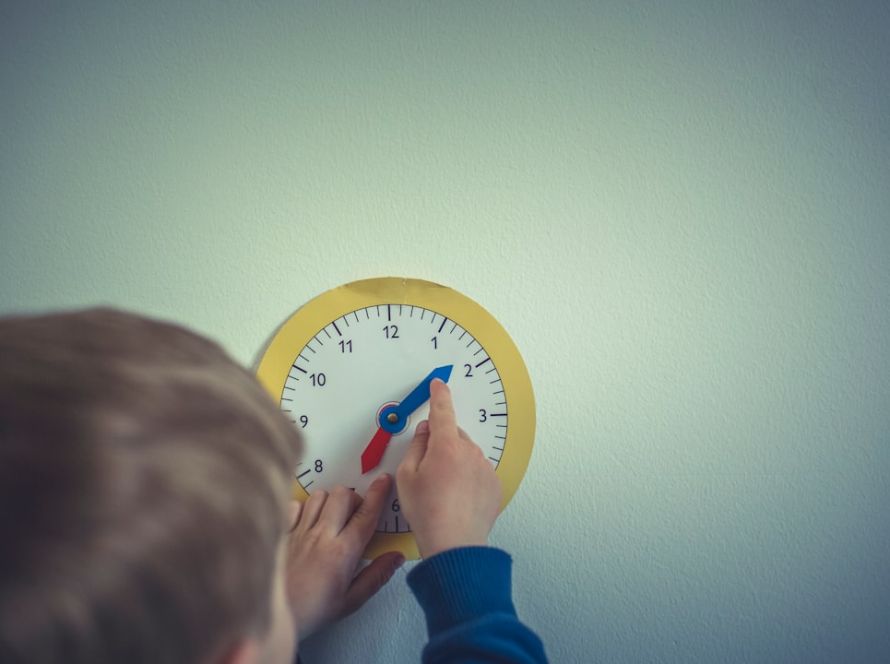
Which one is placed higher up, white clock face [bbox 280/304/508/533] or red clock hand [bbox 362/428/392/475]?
white clock face [bbox 280/304/508/533]

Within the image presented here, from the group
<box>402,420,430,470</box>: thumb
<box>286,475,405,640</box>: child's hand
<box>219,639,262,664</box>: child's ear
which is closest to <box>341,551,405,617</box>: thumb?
<box>286,475,405,640</box>: child's hand

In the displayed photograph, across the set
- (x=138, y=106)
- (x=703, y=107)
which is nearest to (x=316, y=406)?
(x=138, y=106)

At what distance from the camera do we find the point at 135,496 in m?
0.26

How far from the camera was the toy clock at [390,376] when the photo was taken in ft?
1.88

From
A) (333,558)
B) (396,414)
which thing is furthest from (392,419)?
(333,558)

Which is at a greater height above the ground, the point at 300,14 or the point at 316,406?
the point at 300,14

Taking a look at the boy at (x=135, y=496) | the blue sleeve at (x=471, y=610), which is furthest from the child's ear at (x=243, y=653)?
the blue sleeve at (x=471, y=610)

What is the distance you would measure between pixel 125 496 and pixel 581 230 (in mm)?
453

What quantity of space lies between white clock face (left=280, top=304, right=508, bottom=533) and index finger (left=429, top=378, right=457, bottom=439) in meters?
0.02

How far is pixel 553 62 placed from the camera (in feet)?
1.83

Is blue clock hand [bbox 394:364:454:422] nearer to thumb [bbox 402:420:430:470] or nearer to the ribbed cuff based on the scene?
thumb [bbox 402:420:430:470]

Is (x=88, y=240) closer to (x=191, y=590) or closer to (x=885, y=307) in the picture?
(x=191, y=590)

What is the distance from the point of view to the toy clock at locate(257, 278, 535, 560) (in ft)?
1.88

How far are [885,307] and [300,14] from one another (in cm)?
65
